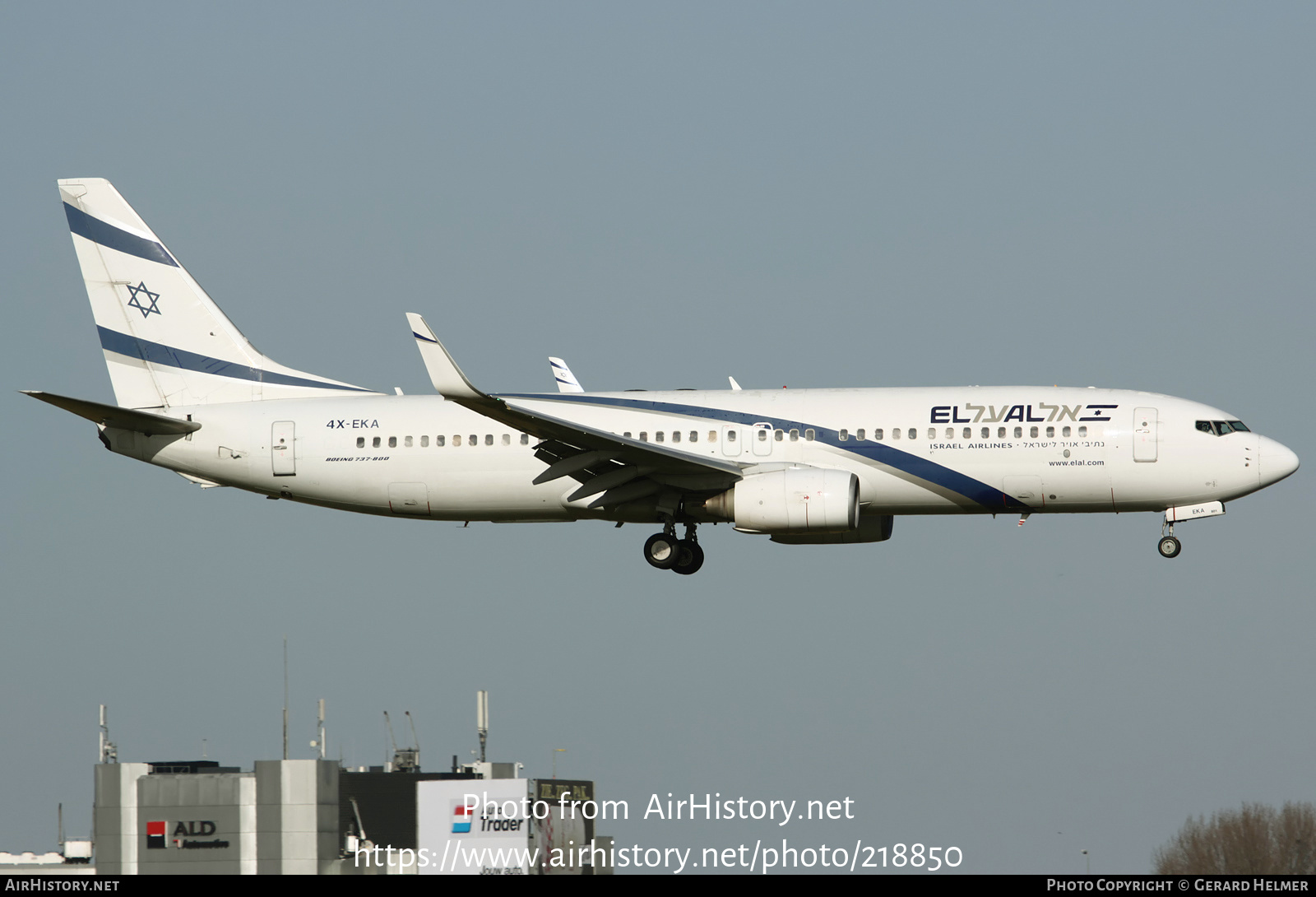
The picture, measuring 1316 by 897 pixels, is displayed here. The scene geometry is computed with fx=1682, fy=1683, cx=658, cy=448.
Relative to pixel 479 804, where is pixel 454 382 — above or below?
above

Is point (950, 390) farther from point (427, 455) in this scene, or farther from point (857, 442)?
point (427, 455)

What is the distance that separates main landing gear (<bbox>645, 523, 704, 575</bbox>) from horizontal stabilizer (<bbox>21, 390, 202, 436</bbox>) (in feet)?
41.7

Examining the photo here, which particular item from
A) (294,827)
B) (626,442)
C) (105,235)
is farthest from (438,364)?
(294,827)

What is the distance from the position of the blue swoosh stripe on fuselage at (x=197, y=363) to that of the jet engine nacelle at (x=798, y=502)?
12.4m

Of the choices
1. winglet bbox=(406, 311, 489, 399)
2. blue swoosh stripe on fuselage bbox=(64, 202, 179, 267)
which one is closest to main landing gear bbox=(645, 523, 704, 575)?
winglet bbox=(406, 311, 489, 399)

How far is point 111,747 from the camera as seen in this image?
68125mm

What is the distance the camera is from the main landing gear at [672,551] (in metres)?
43.9

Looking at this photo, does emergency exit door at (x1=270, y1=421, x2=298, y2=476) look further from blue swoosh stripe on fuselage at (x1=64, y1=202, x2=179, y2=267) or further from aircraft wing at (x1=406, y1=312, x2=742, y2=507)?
blue swoosh stripe on fuselage at (x1=64, y1=202, x2=179, y2=267)

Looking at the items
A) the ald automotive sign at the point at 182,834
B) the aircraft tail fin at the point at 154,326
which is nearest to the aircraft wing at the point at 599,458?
the aircraft tail fin at the point at 154,326

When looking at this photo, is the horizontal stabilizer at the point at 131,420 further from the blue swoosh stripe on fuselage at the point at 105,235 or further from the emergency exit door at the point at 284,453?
the blue swoosh stripe on fuselage at the point at 105,235

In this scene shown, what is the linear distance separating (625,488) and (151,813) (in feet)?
102
